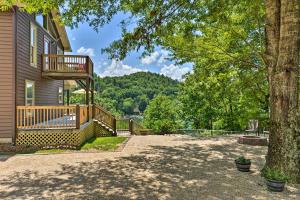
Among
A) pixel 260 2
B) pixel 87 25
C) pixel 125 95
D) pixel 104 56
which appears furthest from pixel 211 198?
pixel 125 95

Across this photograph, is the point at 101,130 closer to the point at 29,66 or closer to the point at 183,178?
the point at 29,66

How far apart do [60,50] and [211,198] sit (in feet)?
62.0

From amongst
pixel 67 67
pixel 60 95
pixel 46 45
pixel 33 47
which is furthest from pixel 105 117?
pixel 33 47

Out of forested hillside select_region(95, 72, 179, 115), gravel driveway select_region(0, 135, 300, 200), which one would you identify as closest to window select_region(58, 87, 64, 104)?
gravel driveway select_region(0, 135, 300, 200)

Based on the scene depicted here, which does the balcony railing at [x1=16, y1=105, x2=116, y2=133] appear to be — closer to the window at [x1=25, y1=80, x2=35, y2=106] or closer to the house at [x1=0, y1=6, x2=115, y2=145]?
the house at [x1=0, y1=6, x2=115, y2=145]

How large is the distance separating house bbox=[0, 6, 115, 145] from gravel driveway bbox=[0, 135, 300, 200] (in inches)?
78.0

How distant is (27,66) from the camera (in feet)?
44.9

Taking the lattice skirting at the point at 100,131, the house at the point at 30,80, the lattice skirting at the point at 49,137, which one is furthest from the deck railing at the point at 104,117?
the lattice skirting at the point at 49,137

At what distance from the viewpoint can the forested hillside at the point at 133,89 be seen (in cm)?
8300

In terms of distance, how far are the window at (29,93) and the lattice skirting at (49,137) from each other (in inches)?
86.0

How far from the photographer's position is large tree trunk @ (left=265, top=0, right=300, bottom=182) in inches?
285

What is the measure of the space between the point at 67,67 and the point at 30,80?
270 centimetres

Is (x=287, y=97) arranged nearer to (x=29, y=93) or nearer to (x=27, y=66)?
(x=27, y=66)

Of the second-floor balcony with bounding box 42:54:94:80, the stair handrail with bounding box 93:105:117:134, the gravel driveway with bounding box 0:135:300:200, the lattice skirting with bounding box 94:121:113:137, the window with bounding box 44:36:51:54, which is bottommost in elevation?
the gravel driveway with bounding box 0:135:300:200
